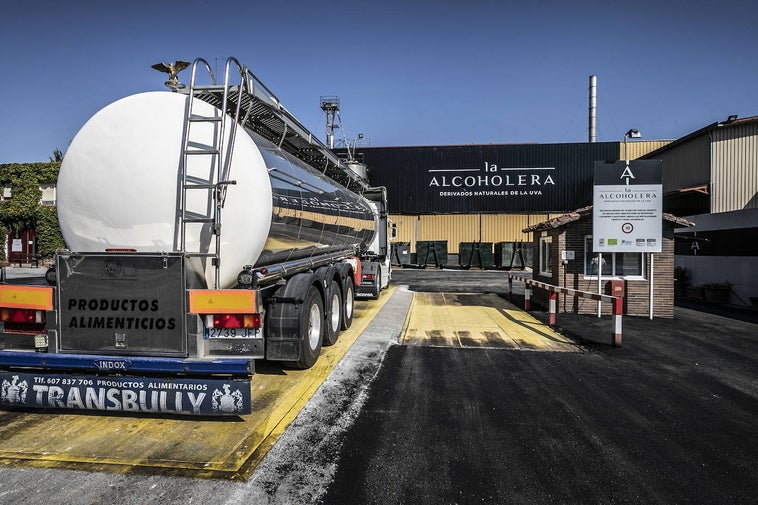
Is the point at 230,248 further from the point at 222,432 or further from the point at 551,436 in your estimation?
the point at 551,436

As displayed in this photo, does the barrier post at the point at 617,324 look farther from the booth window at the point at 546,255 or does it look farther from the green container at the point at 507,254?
the green container at the point at 507,254

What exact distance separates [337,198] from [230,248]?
161 inches

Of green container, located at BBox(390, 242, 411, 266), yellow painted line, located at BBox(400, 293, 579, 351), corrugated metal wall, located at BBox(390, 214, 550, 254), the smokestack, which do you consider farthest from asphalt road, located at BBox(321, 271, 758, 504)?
the smokestack

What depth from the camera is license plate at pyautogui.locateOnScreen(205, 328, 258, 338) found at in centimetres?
392

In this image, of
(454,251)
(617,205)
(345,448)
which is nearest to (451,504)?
(345,448)

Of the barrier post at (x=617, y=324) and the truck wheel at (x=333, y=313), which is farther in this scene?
the barrier post at (x=617, y=324)

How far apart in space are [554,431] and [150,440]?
384cm

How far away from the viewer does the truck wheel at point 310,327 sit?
508 cm

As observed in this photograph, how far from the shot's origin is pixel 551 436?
3.93 metres

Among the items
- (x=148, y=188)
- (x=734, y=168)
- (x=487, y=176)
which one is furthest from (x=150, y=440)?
(x=487, y=176)

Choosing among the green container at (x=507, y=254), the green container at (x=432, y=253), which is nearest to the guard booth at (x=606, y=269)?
the green container at (x=507, y=254)

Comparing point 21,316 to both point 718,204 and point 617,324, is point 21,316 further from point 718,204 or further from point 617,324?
point 718,204

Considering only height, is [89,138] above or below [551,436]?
above

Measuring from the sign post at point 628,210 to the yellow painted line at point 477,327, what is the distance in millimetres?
2488
